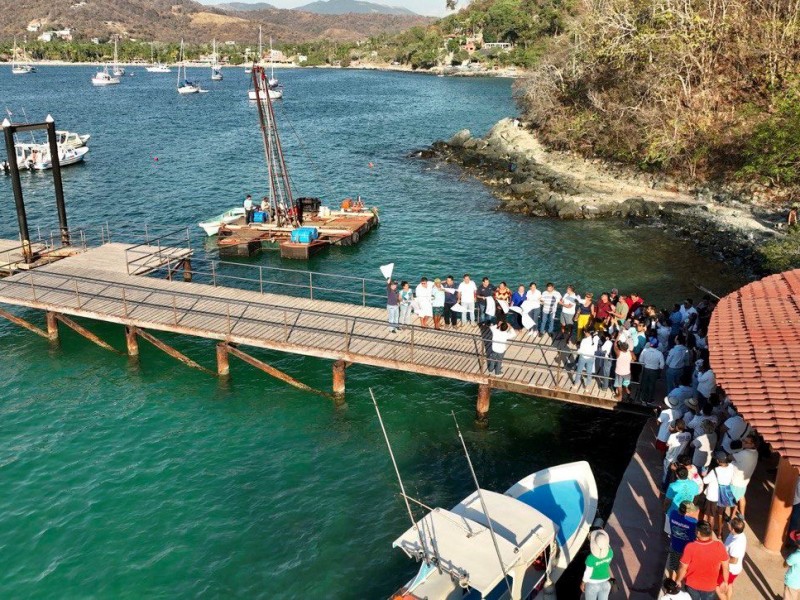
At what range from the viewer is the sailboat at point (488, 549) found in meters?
11.5

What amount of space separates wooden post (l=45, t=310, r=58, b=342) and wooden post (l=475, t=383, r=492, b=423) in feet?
52.7

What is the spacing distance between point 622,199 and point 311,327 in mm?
29609

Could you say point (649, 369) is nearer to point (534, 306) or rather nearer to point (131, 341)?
point (534, 306)

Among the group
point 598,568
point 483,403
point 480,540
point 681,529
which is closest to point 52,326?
point 483,403

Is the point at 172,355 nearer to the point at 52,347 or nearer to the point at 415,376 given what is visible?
the point at 52,347

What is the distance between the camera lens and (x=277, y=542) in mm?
16516

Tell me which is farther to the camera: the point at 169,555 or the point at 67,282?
the point at 67,282

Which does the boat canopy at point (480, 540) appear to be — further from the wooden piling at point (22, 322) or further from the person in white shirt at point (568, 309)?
the wooden piling at point (22, 322)

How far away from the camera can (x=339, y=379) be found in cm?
2241

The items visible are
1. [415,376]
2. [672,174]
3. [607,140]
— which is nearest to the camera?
[415,376]

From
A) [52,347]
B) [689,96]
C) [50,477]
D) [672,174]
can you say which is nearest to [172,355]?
[52,347]

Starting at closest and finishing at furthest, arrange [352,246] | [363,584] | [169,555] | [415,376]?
[363,584], [169,555], [415,376], [352,246]

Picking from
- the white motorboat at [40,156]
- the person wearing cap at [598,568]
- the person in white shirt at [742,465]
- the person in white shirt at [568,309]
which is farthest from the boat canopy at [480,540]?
the white motorboat at [40,156]

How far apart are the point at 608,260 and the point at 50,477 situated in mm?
27520
